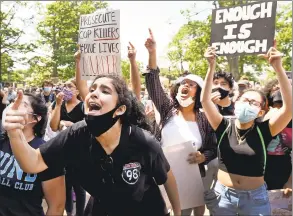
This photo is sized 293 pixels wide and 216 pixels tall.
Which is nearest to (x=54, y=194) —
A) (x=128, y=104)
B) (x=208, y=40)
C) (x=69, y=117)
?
(x=128, y=104)

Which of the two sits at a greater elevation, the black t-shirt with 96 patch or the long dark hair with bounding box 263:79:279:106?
the long dark hair with bounding box 263:79:279:106

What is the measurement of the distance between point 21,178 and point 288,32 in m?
24.2

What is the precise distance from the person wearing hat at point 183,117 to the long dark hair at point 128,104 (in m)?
0.90

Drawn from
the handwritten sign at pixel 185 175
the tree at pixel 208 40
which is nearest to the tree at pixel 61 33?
the tree at pixel 208 40

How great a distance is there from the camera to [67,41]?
27578 millimetres

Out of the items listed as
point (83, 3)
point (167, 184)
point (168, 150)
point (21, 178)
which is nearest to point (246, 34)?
point (168, 150)

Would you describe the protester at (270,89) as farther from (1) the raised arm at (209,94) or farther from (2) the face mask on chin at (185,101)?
(1) the raised arm at (209,94)

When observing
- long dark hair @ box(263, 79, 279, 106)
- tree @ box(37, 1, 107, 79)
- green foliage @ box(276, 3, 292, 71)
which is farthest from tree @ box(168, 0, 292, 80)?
long dark hair @ box(263, 79, 279, 106)

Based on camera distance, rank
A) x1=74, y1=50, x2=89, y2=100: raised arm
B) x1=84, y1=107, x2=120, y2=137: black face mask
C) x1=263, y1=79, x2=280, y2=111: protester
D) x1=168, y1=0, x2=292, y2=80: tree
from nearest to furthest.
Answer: x1=84, y1=107, x2=120, y2=137: black face mask → x1=74, y1=50, x2=89, y2=100: raised arm → x1=263, y1=79, x2=280, y2=111: protester → x1=168, y1=0, x2=292, y2=80: tree

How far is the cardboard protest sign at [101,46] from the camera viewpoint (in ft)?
12.4

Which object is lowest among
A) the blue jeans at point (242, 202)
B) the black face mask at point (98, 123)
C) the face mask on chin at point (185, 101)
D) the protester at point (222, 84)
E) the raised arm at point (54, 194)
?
the blue jeans at point (242, 202)

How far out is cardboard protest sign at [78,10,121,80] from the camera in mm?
3766

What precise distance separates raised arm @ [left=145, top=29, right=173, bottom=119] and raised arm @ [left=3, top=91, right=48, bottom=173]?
4.90 ft

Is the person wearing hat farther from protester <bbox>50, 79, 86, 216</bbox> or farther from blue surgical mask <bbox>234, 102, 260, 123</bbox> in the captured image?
protester <bbox>50, 79, 86, 216</bbox>
